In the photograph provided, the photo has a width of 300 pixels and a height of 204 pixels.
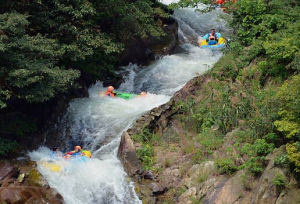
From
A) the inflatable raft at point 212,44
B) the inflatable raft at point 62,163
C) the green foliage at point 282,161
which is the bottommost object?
the inflatable raft at point 62,163

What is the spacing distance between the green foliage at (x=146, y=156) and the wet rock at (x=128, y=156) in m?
0.12

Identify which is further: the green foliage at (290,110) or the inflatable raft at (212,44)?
the inflatable raft at (212,44)

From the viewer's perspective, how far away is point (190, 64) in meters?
17.1

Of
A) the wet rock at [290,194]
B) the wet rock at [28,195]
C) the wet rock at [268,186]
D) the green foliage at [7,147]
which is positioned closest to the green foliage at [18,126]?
the green foliage at [7,147]

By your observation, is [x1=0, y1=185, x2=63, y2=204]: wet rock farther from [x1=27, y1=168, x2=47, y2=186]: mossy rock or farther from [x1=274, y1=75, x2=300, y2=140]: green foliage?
[x1=274, y1=75, x2=300, y2=140]: green foliage

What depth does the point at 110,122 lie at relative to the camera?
12.1 m

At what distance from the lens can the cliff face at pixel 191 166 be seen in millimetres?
6730

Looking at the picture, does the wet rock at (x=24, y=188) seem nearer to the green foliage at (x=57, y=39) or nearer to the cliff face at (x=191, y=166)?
the green foliage at (x=57, y=39)

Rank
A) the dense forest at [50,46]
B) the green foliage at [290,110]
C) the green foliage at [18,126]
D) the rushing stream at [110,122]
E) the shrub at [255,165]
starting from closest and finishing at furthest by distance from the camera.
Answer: the green foliage at [290,110], the shrub at [255,165], the rushing stream at [110,122], the dense forest at [50,46], the green foliage at [18,126]

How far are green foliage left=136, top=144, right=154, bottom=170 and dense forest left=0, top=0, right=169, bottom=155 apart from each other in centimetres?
272

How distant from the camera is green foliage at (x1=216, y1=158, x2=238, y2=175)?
8018 millimetres

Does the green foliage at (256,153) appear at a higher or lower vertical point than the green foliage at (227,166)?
higher

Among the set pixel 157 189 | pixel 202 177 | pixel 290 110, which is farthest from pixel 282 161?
pixel 157 189

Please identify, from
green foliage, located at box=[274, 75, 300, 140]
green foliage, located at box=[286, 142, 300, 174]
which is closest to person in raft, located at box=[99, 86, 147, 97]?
green foliage, located at box=[274, 75, 300, 140]
